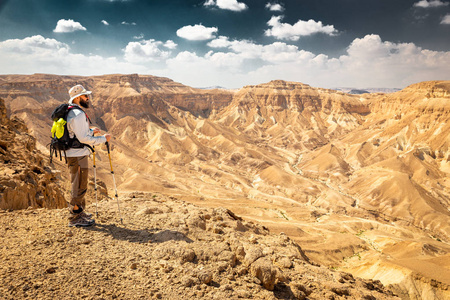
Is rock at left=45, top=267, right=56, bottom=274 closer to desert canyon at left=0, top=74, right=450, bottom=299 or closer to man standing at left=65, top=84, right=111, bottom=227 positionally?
desert canyon at left=0, top=74, right=450, bottom=299

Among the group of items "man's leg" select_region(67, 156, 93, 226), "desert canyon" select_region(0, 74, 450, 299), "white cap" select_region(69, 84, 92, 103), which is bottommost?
"desert canyon" select_region(0, 74, 450, 299)

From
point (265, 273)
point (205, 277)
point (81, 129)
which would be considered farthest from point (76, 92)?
point (265, 273)

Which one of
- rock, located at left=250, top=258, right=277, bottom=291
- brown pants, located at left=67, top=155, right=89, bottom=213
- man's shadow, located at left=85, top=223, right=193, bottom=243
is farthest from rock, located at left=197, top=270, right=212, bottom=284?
brown pants, located at left=67, top=155, right=89, bottom=213

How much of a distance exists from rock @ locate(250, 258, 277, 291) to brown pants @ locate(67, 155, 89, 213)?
178 inches

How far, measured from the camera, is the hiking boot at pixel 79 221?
6176 mm

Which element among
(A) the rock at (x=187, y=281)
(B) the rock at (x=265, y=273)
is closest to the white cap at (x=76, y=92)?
(A) the rock at (x=187, y=281)

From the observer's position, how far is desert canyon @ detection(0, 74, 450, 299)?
5836 millimetres

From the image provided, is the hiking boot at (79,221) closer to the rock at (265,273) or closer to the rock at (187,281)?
the rock at (187,281)

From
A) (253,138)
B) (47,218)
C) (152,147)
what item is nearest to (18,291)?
(47,218)

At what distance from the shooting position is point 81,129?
596cm

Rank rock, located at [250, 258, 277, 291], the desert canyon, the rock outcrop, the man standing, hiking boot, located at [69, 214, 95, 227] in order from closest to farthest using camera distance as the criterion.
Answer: the rock outcrop → rock, located at [250, 258, 277, 291] → the desert canyon → the man standing → hiking boot, located at [69, 214, 95, 227]

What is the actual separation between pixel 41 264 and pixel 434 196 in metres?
72.5

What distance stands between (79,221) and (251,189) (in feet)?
190

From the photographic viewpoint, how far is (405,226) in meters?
47.5
